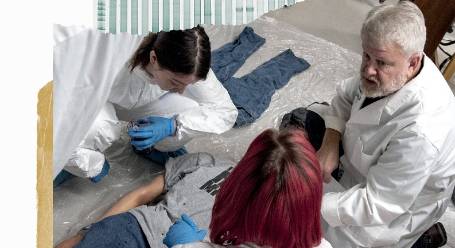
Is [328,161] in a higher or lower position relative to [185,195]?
higher

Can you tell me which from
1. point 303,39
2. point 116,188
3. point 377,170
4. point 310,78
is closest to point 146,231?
point 116,188

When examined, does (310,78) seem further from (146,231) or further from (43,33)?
(43,33)

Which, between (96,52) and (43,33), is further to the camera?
(96,52)

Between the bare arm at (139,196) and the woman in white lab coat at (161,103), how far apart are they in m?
0.15

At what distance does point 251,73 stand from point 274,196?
1.73m

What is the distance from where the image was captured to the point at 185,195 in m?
1.89

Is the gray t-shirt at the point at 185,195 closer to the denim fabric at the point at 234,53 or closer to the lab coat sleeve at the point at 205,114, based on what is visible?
the lab coat sleeve at the point at 205,114

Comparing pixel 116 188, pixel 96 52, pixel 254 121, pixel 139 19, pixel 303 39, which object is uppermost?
pixel 139 19

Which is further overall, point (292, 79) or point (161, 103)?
point (292, 79)

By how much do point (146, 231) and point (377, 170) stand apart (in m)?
0.76

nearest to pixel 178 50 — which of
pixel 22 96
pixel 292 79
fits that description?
pixel 292 79

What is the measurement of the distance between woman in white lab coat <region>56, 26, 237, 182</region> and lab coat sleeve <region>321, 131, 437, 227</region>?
65 cm

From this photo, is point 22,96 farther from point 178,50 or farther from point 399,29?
point 178,50

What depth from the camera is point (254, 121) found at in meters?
2.50
